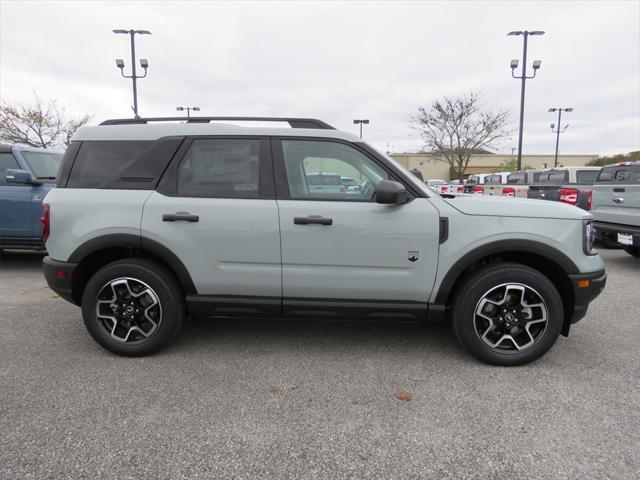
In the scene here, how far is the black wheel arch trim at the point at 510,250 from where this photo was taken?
10.2 feet

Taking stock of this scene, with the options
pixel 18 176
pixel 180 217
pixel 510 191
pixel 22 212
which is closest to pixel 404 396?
pixel 180 217

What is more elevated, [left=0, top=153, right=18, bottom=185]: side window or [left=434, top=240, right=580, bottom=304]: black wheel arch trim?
[left=0, top=153, right=18, bottom=185]: side window

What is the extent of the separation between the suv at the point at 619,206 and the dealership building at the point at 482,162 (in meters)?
55.0

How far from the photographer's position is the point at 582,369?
10.6ft

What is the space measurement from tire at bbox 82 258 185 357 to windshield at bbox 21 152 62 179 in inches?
181

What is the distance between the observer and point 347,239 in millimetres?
3152

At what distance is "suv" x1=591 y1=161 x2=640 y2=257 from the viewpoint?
6.52 metres

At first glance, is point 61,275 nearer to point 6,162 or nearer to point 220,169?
point 220,169

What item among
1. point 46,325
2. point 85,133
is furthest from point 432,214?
point 46,325

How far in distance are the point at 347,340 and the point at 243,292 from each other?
109 centimetres

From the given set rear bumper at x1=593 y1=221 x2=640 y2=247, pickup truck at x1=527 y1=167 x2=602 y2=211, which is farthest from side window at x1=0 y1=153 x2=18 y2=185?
rear bumper at x1=593 y1=221 x2=640 y2=247

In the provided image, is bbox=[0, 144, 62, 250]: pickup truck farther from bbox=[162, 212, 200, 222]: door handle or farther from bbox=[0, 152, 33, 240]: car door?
bbox=[162, 212, 200, 222]: door handle

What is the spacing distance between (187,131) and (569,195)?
879 centimetres

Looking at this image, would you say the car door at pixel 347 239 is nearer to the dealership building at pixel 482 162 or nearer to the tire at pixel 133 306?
the tire at pixel 133 306
